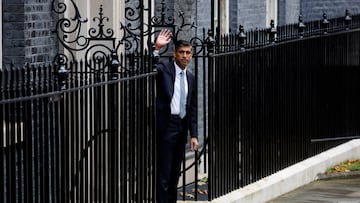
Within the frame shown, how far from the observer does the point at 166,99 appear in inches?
493

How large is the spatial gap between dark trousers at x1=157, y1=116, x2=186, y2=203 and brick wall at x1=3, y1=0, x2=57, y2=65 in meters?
1.60

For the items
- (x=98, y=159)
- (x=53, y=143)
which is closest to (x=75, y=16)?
(x=98, y=159)

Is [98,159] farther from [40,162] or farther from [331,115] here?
[331,115]

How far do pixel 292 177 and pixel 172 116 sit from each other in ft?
12.4

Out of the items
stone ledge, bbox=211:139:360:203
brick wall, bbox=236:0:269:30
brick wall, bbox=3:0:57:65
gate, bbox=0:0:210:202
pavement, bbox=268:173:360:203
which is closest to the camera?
gate, bbox=0:0:210:202

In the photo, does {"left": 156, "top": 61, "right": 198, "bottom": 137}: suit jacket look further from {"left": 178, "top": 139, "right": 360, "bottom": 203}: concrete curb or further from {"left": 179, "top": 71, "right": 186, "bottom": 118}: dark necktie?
{"left": 178, "top": 139, "right": 360, "bottom": 203}: concrete curb

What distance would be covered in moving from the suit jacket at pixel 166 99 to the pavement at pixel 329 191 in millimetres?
2863

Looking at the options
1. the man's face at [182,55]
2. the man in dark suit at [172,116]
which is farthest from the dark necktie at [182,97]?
the man's face at [182,55]

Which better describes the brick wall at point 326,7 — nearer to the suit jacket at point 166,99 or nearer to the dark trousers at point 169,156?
the suit jacket at point 166,99

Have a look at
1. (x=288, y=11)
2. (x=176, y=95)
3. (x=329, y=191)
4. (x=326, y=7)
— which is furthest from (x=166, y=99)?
(x=326, y=7)

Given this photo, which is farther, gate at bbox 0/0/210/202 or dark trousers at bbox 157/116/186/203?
dark trousers at bbox 157/116/186/203

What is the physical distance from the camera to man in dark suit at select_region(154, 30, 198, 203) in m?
12.5

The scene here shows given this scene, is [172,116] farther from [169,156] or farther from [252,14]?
[252,14]

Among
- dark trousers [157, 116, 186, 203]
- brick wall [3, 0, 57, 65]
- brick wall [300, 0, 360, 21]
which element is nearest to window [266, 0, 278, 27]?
brick wall [300, 0, 360, 21]
